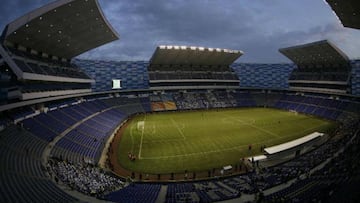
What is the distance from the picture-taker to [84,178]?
2423cm

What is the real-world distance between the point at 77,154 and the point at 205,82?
66.6m

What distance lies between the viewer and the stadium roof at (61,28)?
31.5 m

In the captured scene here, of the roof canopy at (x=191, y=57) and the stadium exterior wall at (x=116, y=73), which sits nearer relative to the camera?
the roof canopy at (x=191, y=57)

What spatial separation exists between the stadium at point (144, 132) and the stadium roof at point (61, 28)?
22cm

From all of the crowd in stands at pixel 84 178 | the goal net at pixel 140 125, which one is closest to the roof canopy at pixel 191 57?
A: the goal net at pixel 140 125

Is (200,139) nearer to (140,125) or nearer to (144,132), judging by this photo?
(144,132)

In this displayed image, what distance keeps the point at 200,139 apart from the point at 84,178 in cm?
2344

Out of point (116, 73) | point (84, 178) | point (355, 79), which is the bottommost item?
point (84, 178)

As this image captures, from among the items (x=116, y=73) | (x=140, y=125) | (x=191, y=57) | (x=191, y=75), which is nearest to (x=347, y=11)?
(x=140, y=125)

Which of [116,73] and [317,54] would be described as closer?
[317,54]

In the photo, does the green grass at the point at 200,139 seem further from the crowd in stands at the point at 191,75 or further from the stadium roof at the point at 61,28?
the crowd in stands at the point at 191,75

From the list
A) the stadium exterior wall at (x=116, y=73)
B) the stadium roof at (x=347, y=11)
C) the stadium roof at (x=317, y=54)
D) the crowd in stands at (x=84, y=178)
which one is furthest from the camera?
the stadium exterior wall at (x=116, y=73)

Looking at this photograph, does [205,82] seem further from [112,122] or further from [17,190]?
[17,190]

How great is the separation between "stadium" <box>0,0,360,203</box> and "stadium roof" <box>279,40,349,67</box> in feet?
1.14
